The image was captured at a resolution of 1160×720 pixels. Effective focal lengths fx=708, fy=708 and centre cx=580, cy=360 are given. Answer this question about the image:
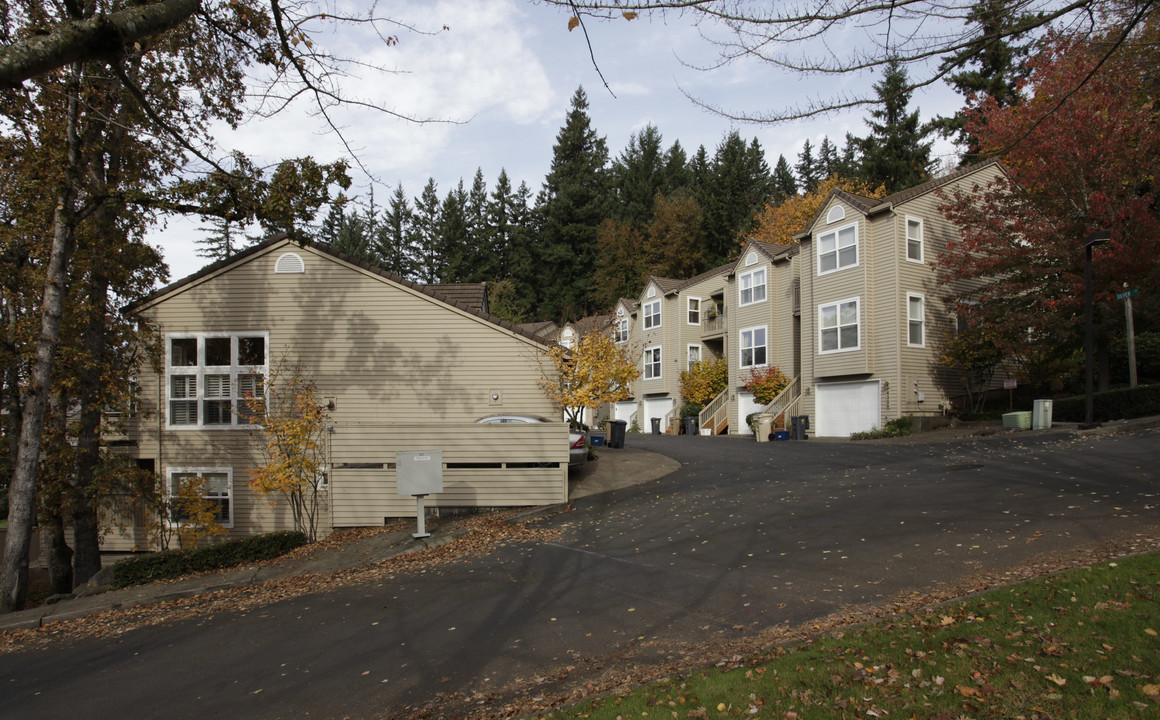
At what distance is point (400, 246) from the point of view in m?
76.6

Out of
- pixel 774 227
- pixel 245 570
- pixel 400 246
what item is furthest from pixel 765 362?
pixel 400 246

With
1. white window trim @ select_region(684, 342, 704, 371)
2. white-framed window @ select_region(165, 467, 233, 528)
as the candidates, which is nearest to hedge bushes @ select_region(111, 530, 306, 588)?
white-framed window @ select_region(165, 467, 233, 528)

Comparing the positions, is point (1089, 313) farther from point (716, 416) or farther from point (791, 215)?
point (791, 215)

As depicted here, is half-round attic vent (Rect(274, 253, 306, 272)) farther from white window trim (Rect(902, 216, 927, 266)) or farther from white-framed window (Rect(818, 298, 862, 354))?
white window trim (Rect(902, 216, 927, 266))

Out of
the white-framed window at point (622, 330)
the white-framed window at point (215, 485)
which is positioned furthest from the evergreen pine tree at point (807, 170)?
the white-framed window at point (215, 485)

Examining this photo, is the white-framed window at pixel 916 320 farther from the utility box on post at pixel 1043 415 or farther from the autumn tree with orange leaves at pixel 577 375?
the autumn tree with orange leaves at pixel 577 375

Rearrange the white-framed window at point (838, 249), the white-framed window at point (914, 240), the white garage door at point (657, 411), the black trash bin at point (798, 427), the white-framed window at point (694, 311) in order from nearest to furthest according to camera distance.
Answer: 1. the white-framed window at point (914, 240)
2. the white-framed window at point (838, 249)
3. the black trash bin at point (798, 427)
4. the white-framed window at point (694, 311)
5. the white garage door at point (657, 411)

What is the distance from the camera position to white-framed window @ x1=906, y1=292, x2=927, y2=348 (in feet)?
84.6

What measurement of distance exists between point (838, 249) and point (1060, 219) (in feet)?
25.4

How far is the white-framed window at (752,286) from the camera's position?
34531 mm

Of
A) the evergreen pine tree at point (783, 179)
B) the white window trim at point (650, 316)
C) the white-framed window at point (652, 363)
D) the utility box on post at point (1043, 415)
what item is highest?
the evergreen pine tree at point (783, 179)

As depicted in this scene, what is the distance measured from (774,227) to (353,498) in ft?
141

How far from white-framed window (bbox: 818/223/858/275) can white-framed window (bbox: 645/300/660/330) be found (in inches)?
623

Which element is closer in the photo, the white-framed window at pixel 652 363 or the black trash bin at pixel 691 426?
the black trash bin at pixel 691 426
